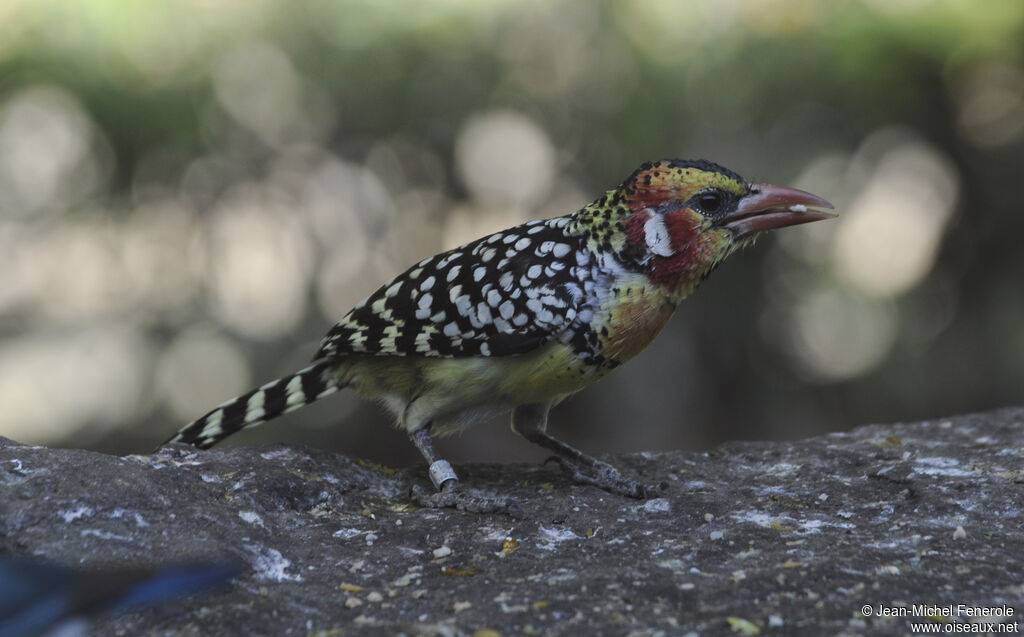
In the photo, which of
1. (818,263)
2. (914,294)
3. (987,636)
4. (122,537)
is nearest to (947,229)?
(914,294)

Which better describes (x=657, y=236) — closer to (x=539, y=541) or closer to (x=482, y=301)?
(x=482, y=301)

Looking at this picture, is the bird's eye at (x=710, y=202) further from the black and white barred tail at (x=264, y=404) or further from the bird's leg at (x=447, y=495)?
the black and white barred tail at (x=264, y=404)

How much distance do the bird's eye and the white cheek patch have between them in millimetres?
130

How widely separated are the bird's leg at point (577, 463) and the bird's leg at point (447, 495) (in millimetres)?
420

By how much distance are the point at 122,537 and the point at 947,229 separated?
228 inches

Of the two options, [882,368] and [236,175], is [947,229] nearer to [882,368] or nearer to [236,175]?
[882,368]

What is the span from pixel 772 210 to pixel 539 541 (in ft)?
4.41

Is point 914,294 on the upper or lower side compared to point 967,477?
upper

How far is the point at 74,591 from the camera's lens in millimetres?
2004

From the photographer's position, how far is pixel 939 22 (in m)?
5.36

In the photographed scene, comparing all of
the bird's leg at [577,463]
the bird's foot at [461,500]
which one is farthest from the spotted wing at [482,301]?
the bird's leg at [577,463]

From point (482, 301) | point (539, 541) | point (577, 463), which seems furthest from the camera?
point (577, 463)

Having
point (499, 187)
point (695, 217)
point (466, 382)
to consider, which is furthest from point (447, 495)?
point (499, 187)

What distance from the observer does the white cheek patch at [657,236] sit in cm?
321
